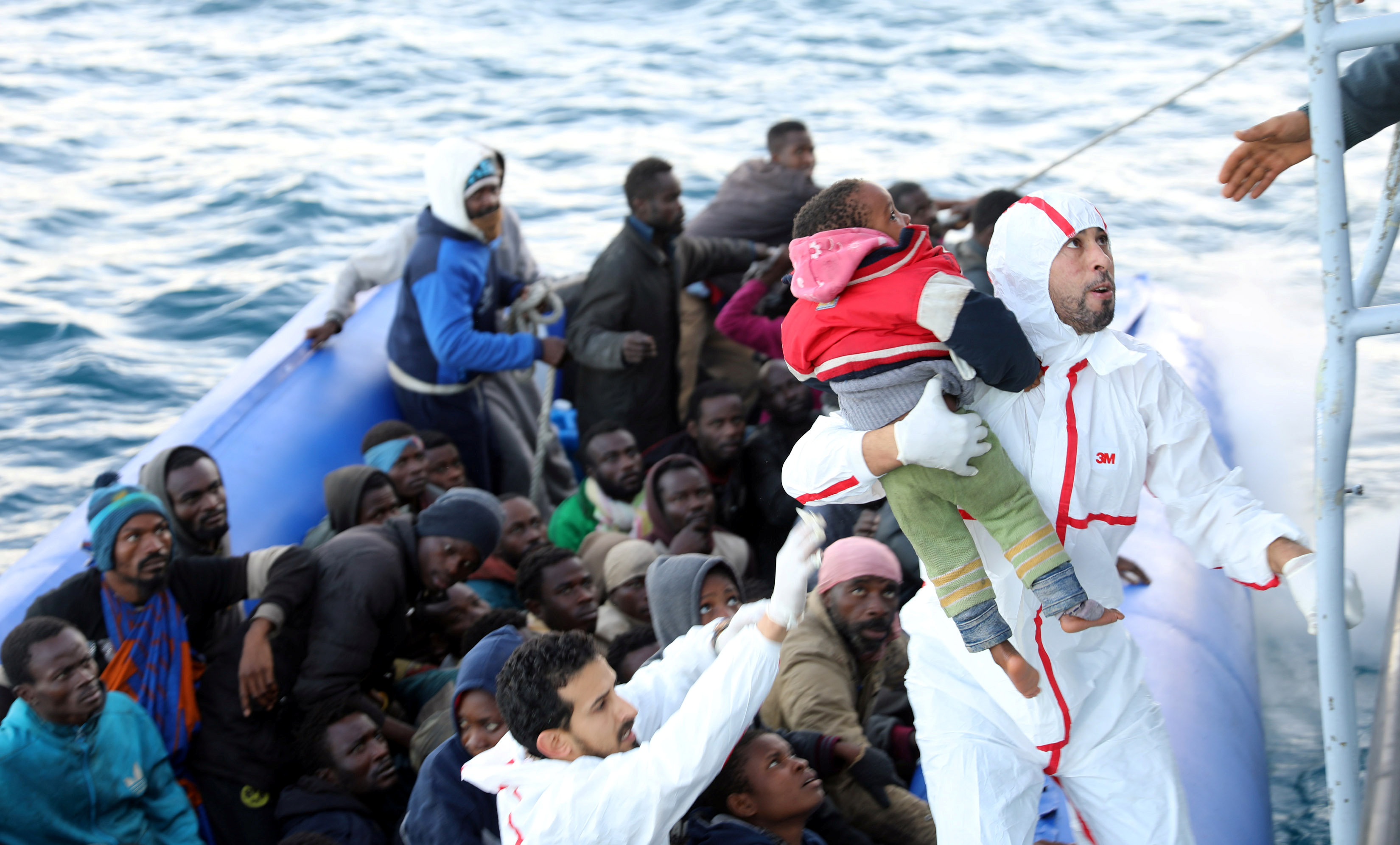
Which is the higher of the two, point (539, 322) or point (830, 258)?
point (830, 258)

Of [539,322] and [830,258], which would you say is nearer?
[830,258]

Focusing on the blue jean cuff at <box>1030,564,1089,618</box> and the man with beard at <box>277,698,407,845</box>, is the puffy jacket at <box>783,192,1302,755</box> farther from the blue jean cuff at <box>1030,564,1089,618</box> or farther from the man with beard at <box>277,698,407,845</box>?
the man with beard at <box>277,698,407,845</box>

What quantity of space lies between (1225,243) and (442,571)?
8076 mm

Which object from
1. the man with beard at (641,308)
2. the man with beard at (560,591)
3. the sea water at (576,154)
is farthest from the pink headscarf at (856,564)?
the man with beard at (641,308)

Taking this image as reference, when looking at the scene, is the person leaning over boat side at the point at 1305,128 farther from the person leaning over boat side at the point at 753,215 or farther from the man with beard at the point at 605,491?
the person leaning over boat side at the point at 753,215

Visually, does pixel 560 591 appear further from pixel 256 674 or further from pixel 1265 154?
pixel 1265 154

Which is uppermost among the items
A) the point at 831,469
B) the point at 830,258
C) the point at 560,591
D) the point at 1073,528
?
the point at 830,258

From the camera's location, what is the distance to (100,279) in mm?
8734

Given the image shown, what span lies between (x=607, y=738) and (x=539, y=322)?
3133 mm

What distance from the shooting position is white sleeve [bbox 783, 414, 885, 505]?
221 cm

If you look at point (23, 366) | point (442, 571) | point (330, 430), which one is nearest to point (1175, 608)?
point (442, 571)

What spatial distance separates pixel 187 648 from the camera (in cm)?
341

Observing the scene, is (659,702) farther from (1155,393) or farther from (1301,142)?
(1301,142)

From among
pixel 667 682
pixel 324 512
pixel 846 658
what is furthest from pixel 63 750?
pixel 846 658
